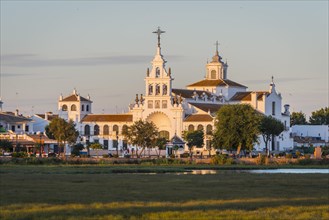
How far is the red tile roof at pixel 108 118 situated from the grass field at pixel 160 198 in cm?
11855

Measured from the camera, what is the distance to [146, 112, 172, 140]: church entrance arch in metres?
169

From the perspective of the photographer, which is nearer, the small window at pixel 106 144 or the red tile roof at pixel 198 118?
the red tile roof at pixel 198 118

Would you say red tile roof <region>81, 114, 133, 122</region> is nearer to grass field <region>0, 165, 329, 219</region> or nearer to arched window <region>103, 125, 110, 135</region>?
arched window <region>103, 125, 110, 135</region>

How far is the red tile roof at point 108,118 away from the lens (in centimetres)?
17488

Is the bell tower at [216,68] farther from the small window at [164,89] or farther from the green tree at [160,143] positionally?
the green tree at [160,143]

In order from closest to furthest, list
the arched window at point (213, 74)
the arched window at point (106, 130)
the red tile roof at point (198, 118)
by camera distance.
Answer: the red tile roof at point (198, 118) < the arched window at point (106, 130) < the arched window at point (213, 74)

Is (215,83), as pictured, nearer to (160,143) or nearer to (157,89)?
(157,89)

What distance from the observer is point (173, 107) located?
549 ft

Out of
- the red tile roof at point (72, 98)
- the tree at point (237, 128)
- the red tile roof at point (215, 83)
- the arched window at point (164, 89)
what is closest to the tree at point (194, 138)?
the arched window at point (164, 89)

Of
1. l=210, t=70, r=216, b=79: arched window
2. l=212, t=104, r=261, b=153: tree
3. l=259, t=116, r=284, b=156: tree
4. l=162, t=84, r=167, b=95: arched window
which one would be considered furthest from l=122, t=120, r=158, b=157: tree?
l=210, t=70, r=216, b=79: arched window

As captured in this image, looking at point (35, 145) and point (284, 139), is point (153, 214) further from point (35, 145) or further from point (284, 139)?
point (284, 139)

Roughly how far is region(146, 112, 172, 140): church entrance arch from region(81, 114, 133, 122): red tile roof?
4123 mm

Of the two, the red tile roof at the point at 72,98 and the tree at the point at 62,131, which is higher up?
the red tile roof at the point at 72,98

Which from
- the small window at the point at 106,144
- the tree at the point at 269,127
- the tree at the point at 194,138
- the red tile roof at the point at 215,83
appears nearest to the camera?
the tree at the point at 269,127
